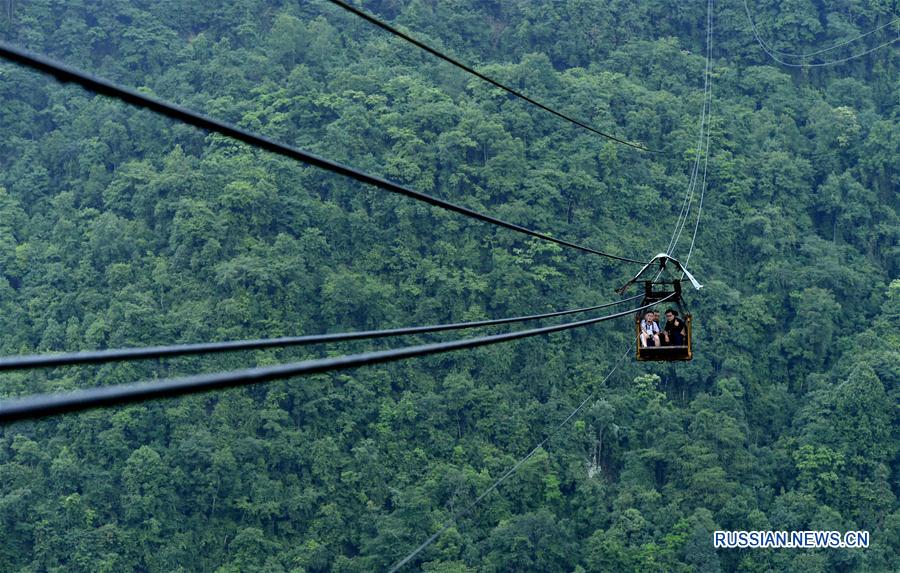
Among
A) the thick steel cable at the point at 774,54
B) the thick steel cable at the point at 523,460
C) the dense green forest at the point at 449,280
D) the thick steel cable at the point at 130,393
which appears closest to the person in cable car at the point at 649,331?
the thick steel cable at the point at 130,393

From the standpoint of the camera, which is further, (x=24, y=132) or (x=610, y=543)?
(x=24, y=132)

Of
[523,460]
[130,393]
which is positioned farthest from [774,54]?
[130,393]

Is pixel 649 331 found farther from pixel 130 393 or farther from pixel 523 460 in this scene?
pixel 523 460

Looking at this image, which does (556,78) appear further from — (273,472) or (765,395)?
(273,472)

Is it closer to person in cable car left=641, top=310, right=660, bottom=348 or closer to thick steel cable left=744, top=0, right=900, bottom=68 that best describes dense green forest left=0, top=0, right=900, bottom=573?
thick steel cable left=744, top=0, right=900, bottom=68

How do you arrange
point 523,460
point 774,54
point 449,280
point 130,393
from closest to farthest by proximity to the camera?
point 130,393, point 523,460, point 449,280, point 774,54

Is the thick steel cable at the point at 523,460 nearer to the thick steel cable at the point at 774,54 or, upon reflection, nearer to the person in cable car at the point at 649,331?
the thick steel cable at the point at 774,54

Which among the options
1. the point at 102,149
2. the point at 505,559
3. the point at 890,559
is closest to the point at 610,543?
the point at 505,559
